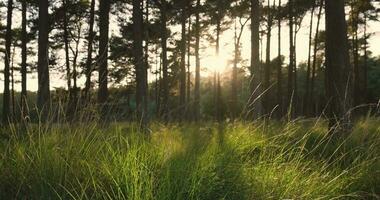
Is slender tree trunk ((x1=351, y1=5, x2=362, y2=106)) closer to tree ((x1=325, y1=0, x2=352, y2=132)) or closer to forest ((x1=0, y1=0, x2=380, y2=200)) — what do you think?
forest ((x1=0, y1=0, x2=380, y2=200))

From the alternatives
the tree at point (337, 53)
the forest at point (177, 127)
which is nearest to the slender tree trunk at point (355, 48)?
the forest at point (177, 127)

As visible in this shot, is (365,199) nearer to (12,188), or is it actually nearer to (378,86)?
(12,188)

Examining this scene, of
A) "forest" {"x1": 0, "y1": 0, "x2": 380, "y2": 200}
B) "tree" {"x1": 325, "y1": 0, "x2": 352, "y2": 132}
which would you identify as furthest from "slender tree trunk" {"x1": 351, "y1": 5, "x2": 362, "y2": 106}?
"tree" {"x1": 325, "y1": 0, "x2": 352, "y2": 132}

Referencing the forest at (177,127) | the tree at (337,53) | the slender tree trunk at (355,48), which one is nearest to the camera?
the forest at (177,127)

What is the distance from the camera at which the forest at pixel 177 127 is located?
2.70m

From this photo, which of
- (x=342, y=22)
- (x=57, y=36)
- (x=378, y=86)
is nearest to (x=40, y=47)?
(x=342, y=22)

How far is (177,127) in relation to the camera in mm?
9156

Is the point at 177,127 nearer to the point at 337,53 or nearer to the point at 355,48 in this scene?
the point at 337,53

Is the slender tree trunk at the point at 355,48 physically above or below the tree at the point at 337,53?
above

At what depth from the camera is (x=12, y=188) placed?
284 centimetres

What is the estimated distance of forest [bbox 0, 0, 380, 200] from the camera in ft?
8.86

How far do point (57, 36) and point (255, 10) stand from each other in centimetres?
1373

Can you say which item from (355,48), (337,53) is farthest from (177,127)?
(355,48)

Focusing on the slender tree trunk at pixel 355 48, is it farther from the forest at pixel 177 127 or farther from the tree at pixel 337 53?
the tree at pixel 337 53
